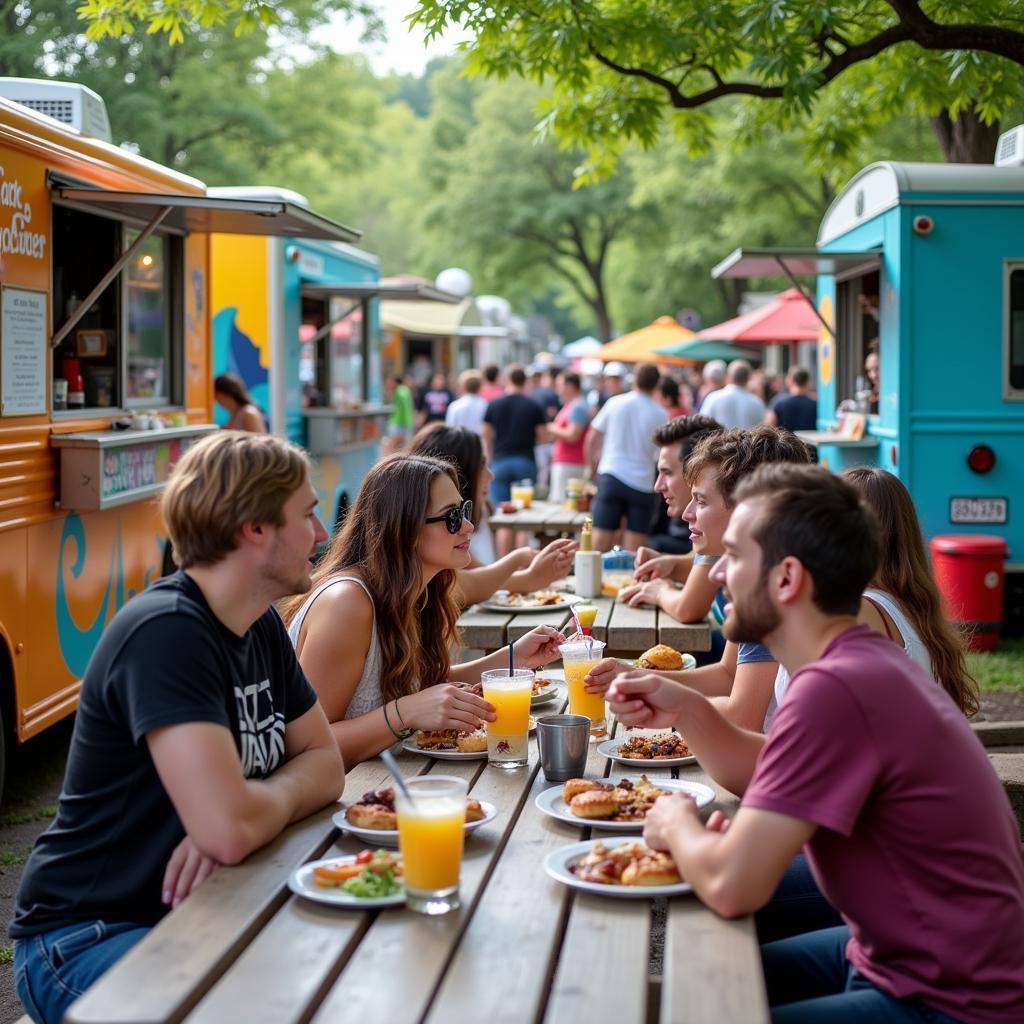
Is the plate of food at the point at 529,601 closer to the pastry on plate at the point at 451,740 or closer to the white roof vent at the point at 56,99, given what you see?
the pastry on plate at the point at 451,740

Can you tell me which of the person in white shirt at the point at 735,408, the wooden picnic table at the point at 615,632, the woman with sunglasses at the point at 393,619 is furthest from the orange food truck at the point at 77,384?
the person in white shirt at the point at 735,408

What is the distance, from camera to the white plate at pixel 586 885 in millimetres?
2250

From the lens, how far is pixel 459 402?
14227mm

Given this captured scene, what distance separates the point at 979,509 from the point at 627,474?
259 cm

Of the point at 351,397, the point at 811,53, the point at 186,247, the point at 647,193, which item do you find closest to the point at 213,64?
the point at 351,397

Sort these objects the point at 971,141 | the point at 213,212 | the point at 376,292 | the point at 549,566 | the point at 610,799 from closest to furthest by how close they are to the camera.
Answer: the point at 610,799 < the point at 549,566 < the point at 213,212 < the point at 971,141 < the point at 376,292

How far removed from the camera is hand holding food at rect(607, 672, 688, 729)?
2695 millimetres

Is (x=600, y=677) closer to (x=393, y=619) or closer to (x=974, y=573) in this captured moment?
(x=393, y=619)

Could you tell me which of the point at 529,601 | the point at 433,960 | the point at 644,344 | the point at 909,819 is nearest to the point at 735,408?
the point at 529,601

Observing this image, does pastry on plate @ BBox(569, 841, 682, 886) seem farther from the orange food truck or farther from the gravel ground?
the orange food truck

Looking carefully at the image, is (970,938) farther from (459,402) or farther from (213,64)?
(213,64)

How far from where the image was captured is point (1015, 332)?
9055mm

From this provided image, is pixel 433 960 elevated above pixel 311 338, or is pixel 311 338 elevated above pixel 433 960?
pixel 311 338

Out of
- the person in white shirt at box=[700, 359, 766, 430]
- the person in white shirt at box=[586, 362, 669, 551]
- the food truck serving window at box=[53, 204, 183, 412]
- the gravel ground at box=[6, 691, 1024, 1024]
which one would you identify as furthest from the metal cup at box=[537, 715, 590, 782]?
the person in white shirt at box=[700, 359, 766, 430]
